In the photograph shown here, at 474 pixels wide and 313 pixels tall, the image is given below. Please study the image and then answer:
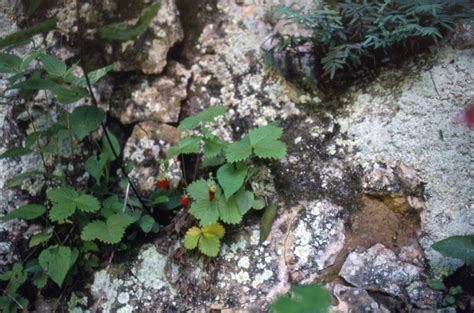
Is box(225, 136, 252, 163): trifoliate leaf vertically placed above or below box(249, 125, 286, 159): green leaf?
above

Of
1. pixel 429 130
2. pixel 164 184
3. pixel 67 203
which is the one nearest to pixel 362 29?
pixel 429 130

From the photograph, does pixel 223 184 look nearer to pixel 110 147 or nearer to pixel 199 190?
pixel 199 190

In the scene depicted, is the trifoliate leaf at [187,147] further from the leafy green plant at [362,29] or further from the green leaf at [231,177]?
the leafy green plant at [362,29]

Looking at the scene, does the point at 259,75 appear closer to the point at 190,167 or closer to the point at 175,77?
the point at 175,77

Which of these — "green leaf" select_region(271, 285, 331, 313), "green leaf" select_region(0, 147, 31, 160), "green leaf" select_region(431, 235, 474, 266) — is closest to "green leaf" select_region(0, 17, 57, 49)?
"green leaf" select_region(0, 147, 31, 160)

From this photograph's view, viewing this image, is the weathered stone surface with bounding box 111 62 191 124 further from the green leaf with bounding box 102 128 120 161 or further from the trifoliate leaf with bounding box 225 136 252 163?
the trifoliate leaf with bounding box 225 136 252 163

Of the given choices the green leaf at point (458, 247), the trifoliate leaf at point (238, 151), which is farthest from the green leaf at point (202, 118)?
the green leaf at point (458, 247)
